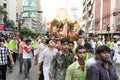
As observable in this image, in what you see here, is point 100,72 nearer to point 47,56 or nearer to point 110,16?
point 47,56

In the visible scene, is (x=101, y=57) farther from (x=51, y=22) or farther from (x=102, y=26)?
(x=102, y=26)

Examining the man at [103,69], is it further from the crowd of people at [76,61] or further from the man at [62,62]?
the man at [62,62]

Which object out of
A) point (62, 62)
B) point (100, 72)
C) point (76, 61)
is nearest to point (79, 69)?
point (76, 61)

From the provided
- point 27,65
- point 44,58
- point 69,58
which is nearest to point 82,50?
point 69,58

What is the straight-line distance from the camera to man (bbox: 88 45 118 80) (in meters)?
4.70

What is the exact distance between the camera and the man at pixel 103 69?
15.4 ft

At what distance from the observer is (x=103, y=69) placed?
4.70 meters

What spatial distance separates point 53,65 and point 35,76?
287 inches

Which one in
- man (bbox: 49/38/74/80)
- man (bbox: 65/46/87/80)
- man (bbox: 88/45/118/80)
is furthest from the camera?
man (bbox: 49/38/74/80)

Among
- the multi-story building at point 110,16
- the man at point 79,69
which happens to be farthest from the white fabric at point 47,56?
the multi-story building at point 110,16

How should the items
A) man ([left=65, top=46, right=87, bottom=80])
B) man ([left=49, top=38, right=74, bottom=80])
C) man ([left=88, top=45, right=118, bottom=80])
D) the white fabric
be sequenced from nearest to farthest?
1. man ([left=88, top=45, right=118, bottom=80])
2. man ([left=65, top=46, right=87, bottom=80])
3. man ([left=49, top=38, right=74, bottom=80])
4. the white fabric

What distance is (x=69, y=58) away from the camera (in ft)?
22.5

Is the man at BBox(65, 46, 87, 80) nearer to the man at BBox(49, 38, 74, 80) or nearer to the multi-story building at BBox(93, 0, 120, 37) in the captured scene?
the man at BBox(49, 38, 74, 80)

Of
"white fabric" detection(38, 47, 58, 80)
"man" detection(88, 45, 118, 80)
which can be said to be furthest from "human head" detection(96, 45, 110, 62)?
"white fabric" detection(38, 47, 58, 80)
